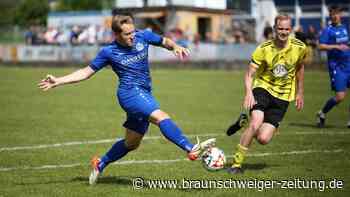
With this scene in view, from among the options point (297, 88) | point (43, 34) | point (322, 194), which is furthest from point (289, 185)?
point (43, 34)

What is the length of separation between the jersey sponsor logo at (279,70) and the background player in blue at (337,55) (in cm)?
550

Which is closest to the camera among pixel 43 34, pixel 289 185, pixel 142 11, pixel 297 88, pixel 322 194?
pixel 322 194

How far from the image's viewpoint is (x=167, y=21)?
181ft

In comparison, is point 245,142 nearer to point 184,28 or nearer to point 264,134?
point 264,134

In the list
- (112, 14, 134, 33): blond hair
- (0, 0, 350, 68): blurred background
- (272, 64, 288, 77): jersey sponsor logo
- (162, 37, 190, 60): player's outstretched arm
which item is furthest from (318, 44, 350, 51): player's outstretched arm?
(0, 0, 350, 68): blurred background

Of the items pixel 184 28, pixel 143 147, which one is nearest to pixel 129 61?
pixel 143 147

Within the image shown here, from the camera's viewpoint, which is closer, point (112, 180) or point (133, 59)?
point (133, 59)

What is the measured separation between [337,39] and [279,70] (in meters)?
5.83

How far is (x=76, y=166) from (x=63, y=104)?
10.8 meters

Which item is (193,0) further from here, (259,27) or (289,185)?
(289,185)

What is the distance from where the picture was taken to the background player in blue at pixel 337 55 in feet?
51.3

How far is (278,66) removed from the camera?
33.6ft

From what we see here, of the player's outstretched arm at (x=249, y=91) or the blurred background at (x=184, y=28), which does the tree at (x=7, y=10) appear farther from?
the player's outstretched arm at (x=249, y=91)

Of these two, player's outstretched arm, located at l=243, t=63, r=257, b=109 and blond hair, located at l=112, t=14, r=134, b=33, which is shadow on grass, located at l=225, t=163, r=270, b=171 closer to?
player's outstretched arm, located at l=243, t=63, r=257, b=109
